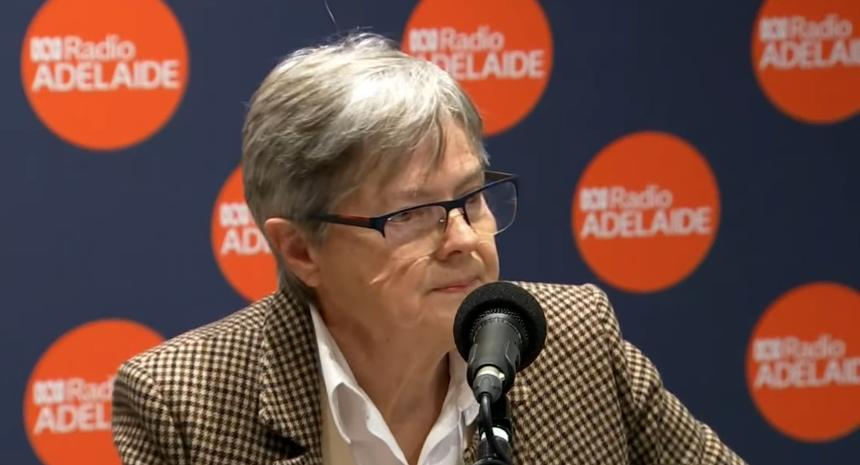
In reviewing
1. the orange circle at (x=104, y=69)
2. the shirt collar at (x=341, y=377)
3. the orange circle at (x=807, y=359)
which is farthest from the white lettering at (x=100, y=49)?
the orange circle at (x=807, y=359)

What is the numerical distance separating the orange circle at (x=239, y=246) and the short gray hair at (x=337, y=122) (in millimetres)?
682

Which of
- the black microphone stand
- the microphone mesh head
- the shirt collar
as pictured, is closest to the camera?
the black microphone stand

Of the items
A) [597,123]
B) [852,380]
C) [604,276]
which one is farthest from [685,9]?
[852,380]

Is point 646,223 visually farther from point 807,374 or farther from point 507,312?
point 507,312

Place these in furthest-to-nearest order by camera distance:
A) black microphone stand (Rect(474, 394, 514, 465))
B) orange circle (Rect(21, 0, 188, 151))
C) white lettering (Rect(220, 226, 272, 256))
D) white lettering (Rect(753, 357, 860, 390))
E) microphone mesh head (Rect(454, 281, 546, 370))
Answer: white lettering (Rect(753, 357, 860, 390))
white lettering (Rect(220, 226, 272, 256))
orange circle (Rect(21, 0, 188, 151))
microphone mesh head (Rect(454, 281, 546, 370))
black microphone stand (Rect(474, 394, 514, 465))

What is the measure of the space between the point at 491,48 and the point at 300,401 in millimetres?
1033

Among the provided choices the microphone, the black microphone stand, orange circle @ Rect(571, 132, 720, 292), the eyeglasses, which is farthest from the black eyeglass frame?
orange circle @ Rect(571, 132, 720, 292)

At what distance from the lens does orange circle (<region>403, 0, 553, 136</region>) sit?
2520 mm

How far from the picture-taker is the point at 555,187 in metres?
2.59

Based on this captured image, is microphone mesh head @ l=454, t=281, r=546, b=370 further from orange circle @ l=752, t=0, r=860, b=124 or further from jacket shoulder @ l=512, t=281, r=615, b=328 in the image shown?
orange circle @ l=752, t=0, r=860, b=124

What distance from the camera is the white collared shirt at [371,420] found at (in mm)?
1781

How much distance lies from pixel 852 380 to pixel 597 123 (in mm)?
835

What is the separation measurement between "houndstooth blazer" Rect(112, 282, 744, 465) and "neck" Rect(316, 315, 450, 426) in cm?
6

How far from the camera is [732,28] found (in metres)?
2.60
